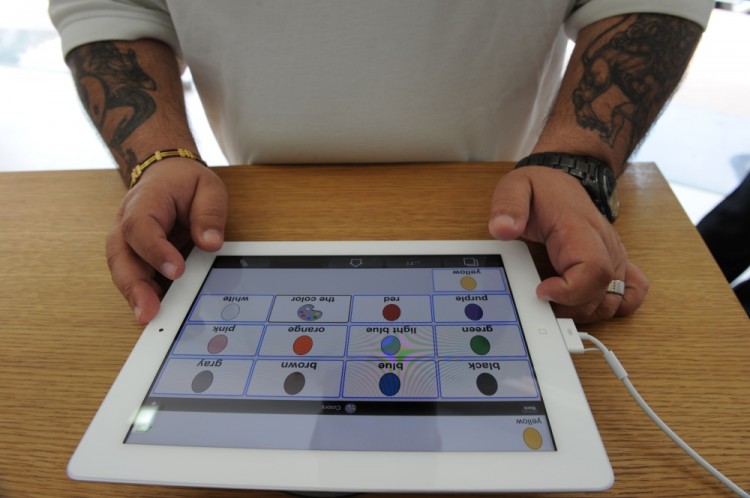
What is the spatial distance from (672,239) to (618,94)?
21cm

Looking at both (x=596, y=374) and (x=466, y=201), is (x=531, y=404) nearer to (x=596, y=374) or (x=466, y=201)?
(x=596, y=374)

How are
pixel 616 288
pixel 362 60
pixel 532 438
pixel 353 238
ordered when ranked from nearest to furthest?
pixel 532 438 → pixel 616 288 → pixel 353 238 → pixel 362 60

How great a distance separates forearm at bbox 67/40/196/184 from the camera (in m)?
0.60

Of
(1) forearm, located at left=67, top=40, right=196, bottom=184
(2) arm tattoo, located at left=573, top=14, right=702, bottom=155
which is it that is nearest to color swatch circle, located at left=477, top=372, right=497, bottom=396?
(2) arm tattoo, located at left=573, top=14, right=702, bottom=155

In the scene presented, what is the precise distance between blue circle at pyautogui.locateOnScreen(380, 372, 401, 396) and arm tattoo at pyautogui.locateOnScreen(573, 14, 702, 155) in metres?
0.42

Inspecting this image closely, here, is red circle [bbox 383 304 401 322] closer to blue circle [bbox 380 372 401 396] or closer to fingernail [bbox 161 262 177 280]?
blue circle [bbox 380 372 401 396]

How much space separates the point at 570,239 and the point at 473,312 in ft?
0.41

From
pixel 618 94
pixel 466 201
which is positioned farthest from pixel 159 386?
pixel 618 94

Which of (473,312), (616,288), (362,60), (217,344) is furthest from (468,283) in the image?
(362,60)

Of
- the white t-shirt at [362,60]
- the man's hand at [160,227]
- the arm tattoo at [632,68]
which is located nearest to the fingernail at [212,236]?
the man's hand at [160,227]

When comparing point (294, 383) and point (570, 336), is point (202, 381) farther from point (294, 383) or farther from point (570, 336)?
point (570, 336)

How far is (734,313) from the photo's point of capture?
0.42m

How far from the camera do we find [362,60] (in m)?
0.61

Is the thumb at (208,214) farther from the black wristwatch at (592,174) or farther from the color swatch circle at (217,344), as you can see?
the black wristwatch at (592,174)
